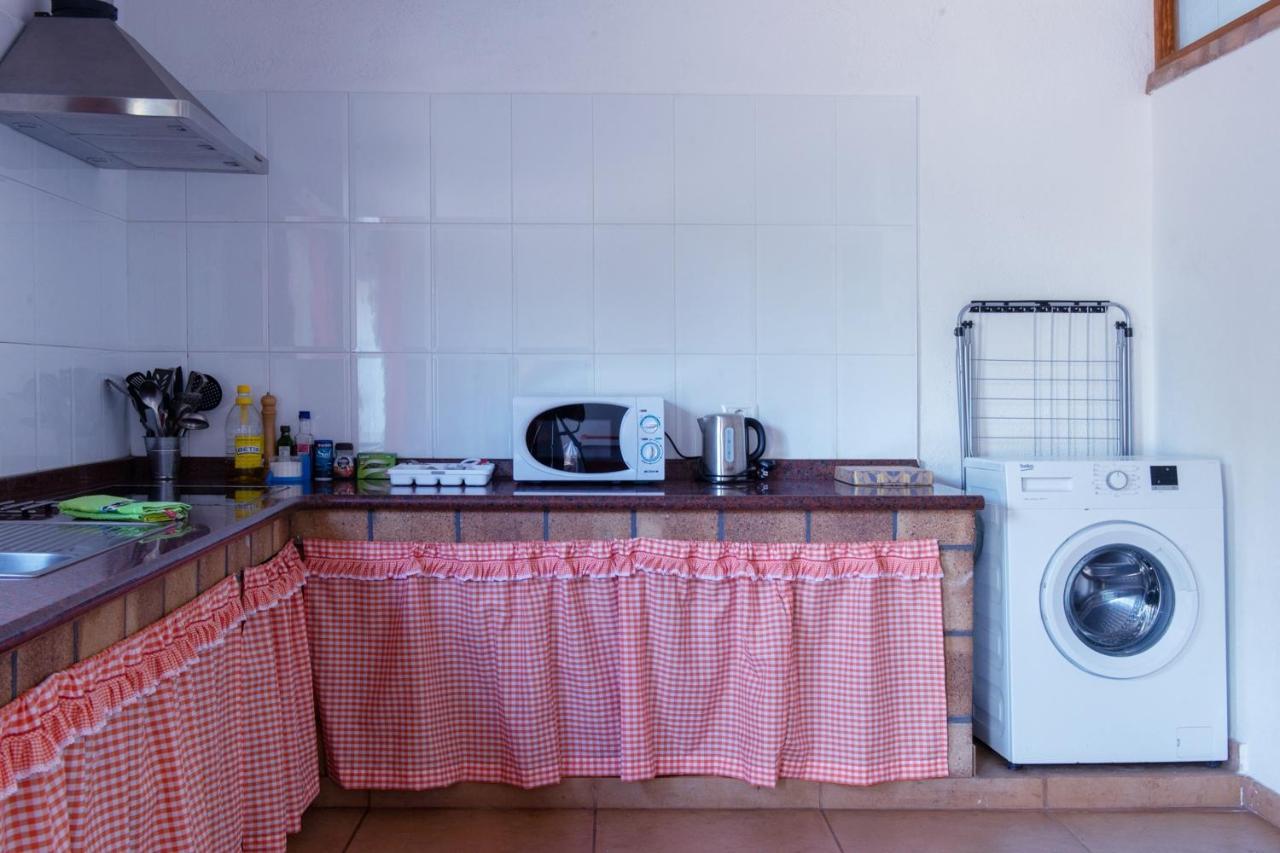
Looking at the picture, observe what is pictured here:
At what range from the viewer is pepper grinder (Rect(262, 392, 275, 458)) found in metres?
2.84

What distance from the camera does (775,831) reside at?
237cm

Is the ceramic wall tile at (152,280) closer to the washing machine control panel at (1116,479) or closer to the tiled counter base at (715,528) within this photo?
the tiled counter base at (715,528)

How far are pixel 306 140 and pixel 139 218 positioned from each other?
0.55m

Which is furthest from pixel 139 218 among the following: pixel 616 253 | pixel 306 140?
pixel 616 253

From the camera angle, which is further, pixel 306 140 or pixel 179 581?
pixel 306 140

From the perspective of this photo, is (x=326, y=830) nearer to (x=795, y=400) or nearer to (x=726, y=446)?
(x=726, y=446)

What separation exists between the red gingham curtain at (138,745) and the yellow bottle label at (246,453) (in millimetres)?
915

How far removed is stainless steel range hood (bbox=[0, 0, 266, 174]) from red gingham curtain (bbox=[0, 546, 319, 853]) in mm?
1073

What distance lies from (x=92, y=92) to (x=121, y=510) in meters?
0.95

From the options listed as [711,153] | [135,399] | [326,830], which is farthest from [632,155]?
[326,830]

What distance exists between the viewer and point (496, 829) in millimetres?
2363

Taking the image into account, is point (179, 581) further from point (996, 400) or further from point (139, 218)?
point (996, 400)

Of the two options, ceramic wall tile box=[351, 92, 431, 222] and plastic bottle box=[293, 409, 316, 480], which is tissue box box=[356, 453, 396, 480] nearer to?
plastic bottle box=[293, 409, 316, 480]

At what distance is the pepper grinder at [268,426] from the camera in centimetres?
284
